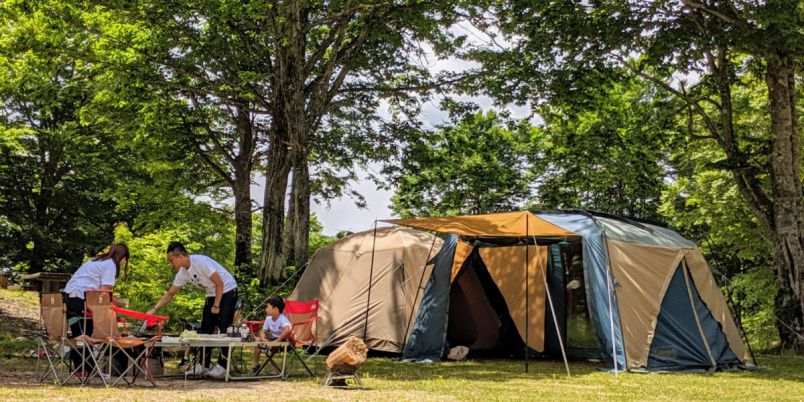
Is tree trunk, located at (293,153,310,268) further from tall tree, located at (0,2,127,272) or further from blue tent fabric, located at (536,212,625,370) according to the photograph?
tall tree, located at (0,2,127,272)

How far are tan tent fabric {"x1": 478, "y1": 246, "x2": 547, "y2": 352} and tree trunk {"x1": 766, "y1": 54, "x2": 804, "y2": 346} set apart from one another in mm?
4609

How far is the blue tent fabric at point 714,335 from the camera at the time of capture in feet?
31.6

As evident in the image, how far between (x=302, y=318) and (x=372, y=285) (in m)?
2.29

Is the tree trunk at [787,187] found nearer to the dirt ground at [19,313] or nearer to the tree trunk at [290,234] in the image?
the tree trunk at [290,234]

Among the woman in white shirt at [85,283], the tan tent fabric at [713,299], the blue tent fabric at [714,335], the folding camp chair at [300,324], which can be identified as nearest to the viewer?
the woman in white shirt at [85,283]

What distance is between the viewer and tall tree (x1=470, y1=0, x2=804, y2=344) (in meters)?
12.1

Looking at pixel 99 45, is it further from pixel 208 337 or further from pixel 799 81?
pixel 799 81

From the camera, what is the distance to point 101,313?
21.4 feet

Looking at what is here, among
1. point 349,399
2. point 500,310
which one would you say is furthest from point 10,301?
point 349,399

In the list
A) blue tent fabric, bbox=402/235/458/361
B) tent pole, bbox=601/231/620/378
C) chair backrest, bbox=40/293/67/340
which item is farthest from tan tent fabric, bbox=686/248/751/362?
chair backrest, bbox=40/293/67/340

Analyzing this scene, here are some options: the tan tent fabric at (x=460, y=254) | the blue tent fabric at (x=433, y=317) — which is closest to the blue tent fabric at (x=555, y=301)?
the tan tent fabric at (x=460, y=254)

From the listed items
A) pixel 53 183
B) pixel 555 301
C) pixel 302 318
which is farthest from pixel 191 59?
pixel 53 183

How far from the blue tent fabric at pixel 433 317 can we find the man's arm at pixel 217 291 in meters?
3.28

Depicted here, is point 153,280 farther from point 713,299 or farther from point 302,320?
point 713,299
